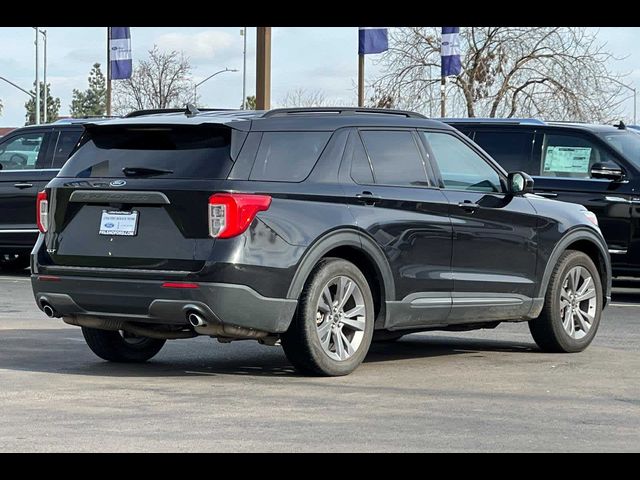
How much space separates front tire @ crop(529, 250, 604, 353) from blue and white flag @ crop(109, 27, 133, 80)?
2231 cm

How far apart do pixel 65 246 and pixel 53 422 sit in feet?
7.16

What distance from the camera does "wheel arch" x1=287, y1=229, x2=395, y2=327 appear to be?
909 centimetres

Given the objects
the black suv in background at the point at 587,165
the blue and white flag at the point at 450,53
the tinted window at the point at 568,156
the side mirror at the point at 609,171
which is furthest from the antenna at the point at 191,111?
the blue and white flag at the point at 450,53

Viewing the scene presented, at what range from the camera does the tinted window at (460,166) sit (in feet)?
33.9

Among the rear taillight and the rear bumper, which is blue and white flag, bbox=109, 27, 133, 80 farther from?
the rear bumper

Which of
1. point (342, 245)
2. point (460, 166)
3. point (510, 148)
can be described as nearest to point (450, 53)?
point (510, 148)

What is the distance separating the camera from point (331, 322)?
9344 millimetres

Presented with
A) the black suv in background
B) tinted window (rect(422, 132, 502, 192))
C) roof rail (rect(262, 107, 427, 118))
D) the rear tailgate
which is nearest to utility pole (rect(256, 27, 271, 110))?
the black suv in background

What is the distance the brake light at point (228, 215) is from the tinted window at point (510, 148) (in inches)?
303

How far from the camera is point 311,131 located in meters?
9.55

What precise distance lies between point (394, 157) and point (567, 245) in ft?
6.31

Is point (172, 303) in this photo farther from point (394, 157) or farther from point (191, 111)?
point (394, 157)
